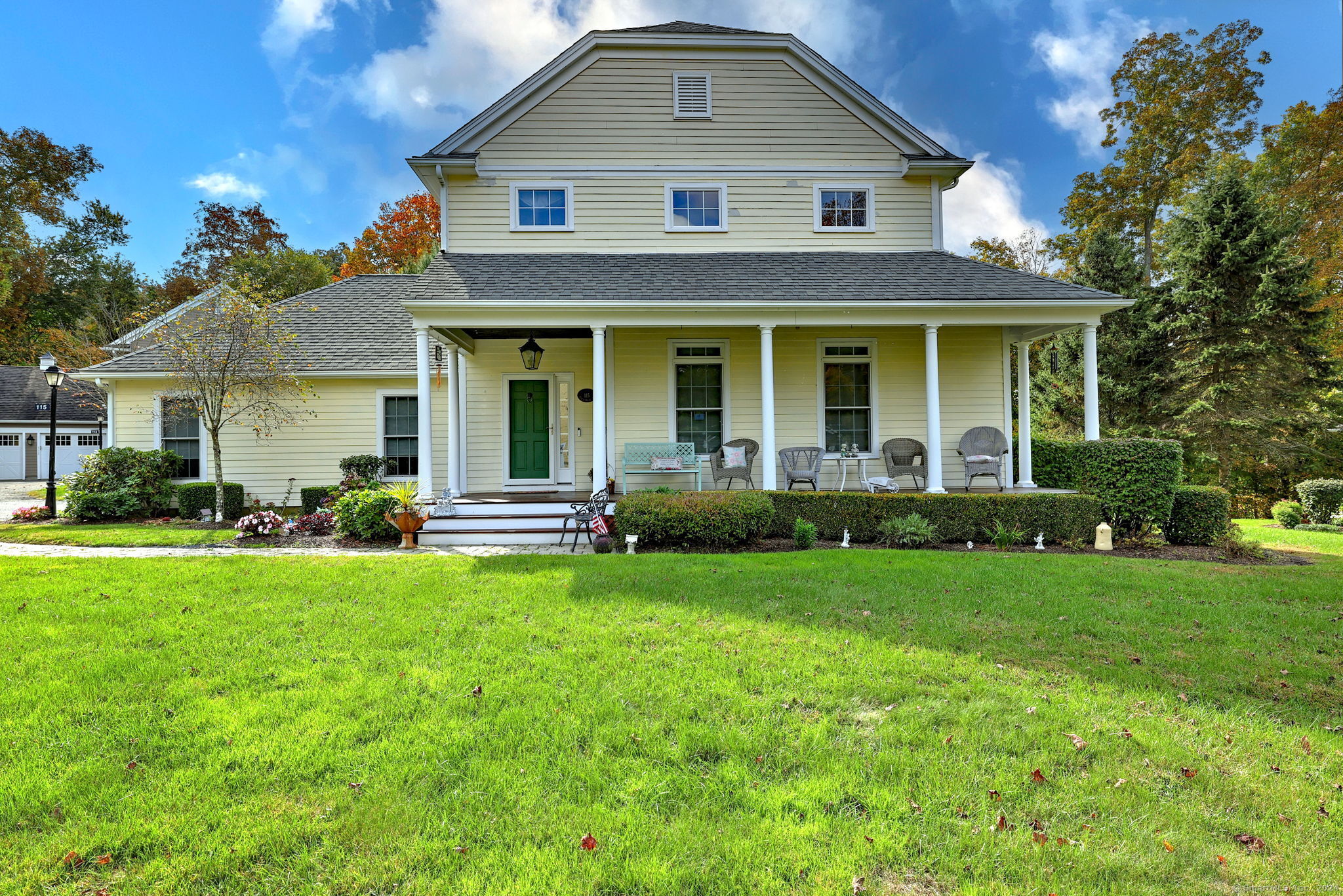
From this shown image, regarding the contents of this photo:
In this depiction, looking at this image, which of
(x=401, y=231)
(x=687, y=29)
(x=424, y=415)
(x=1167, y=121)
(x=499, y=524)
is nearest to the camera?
(x=499, y=524)

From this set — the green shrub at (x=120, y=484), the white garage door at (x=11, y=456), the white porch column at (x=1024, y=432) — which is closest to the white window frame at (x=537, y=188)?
the green shrub at (x=120, y=484)

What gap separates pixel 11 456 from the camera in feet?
79.7

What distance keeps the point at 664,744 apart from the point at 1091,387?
412 inches

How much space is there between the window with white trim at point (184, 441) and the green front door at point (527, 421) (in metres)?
6.74

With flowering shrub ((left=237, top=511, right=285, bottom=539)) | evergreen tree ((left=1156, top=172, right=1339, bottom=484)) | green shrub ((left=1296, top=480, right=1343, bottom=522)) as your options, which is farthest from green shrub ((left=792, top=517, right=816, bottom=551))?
evergreen tree ((left=1156, top=172, right=1339, bottom=484))

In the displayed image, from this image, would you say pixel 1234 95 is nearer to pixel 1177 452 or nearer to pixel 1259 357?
pixel 1259 357

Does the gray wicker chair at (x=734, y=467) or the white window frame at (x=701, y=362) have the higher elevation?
the white window frame at (x=701, y=362)

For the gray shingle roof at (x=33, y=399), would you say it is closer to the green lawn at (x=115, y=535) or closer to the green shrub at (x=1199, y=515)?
the green lawn at (x=115, y=535)

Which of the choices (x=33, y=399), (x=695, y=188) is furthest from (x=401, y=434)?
(x=33, y=399)

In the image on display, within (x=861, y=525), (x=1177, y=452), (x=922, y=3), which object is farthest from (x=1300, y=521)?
(x=922, y=3)

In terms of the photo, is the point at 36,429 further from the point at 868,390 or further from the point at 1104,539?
the point at 1104,539

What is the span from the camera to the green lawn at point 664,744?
2.11 metres

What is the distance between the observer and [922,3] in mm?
15227

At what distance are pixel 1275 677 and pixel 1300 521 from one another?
1678cm
